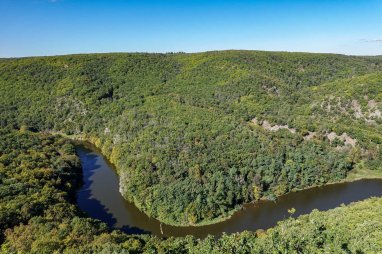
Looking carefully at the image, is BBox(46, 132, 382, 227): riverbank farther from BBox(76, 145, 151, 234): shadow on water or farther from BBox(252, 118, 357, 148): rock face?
BBox(252, 118, 357, 148): rock face

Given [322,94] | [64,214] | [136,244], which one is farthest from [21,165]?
[322,94]

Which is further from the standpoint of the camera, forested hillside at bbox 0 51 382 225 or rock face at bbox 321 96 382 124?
rock face at bbox 321 96 382 124

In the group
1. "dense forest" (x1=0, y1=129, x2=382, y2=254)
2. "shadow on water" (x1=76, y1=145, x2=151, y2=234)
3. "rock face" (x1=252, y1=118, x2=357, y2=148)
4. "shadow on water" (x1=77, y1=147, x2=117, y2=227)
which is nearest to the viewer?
"dense forest" (x1=0, y1=129, x2=382, y2=254)

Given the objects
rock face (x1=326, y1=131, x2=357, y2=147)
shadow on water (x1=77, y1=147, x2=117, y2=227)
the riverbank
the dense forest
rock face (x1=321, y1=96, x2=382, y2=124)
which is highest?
rock face (x1=321, y1=96, x2=382, y2=124)

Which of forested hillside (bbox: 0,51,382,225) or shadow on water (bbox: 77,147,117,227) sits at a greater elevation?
forested hillside (bbox: 0,51,382,225)

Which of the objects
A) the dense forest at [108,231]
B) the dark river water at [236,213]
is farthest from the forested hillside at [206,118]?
the dense forest at [108,231]

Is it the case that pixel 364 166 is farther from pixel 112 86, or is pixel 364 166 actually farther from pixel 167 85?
pixel 112 86

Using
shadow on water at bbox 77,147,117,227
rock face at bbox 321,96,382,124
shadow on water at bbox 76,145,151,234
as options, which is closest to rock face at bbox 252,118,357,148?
rock face at bbox 321,96,382,124
